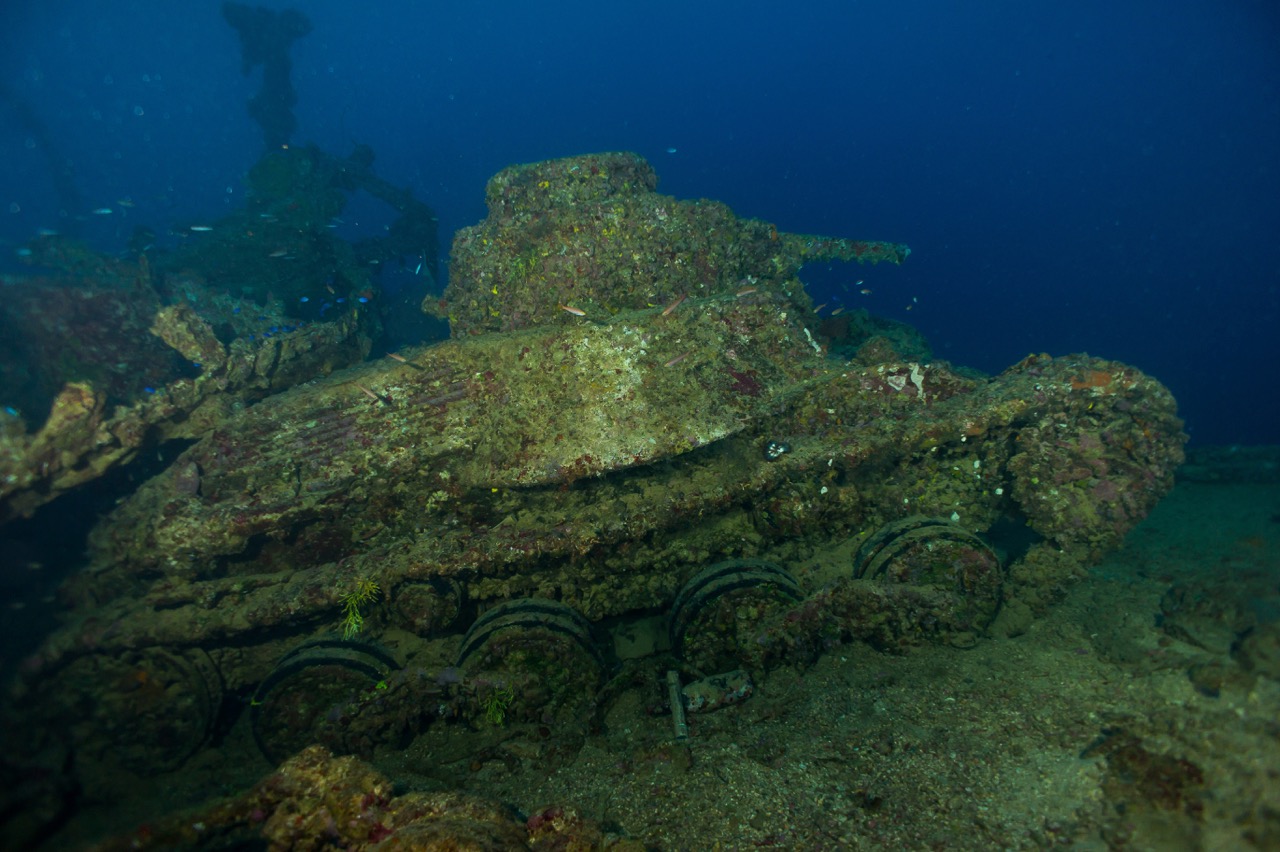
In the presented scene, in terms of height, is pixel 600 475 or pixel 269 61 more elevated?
pixel 269 61

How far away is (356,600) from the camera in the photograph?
17.1ft

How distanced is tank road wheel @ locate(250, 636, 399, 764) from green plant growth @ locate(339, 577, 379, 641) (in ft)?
0.87

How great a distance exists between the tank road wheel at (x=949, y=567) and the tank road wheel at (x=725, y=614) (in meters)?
0.96

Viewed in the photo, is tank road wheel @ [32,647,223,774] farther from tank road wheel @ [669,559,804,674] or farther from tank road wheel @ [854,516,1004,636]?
tank road wheel @ [854,516,1004,636]

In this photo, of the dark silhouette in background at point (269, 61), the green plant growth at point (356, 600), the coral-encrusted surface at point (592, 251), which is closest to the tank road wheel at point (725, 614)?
the green plant growth at point (356, 600)

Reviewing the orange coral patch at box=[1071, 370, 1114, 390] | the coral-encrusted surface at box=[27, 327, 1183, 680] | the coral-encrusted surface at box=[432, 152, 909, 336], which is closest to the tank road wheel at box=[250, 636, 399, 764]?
the coral-encrusted surface at box=[27, 327, 1183, 680]

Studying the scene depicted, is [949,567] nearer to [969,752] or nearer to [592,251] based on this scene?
[969,752]

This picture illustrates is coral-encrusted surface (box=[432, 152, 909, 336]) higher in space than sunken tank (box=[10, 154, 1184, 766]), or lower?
higher

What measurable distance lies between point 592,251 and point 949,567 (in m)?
5.59

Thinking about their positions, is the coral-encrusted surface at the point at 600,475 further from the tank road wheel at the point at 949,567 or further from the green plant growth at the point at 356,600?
the tank road wheel at the point at 949,567

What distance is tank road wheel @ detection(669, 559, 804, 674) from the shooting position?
199 inches

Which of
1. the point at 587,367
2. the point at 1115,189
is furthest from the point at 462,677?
the point at 1115,189

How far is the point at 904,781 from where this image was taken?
356 cm

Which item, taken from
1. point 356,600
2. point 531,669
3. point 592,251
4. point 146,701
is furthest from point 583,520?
point 146,701
